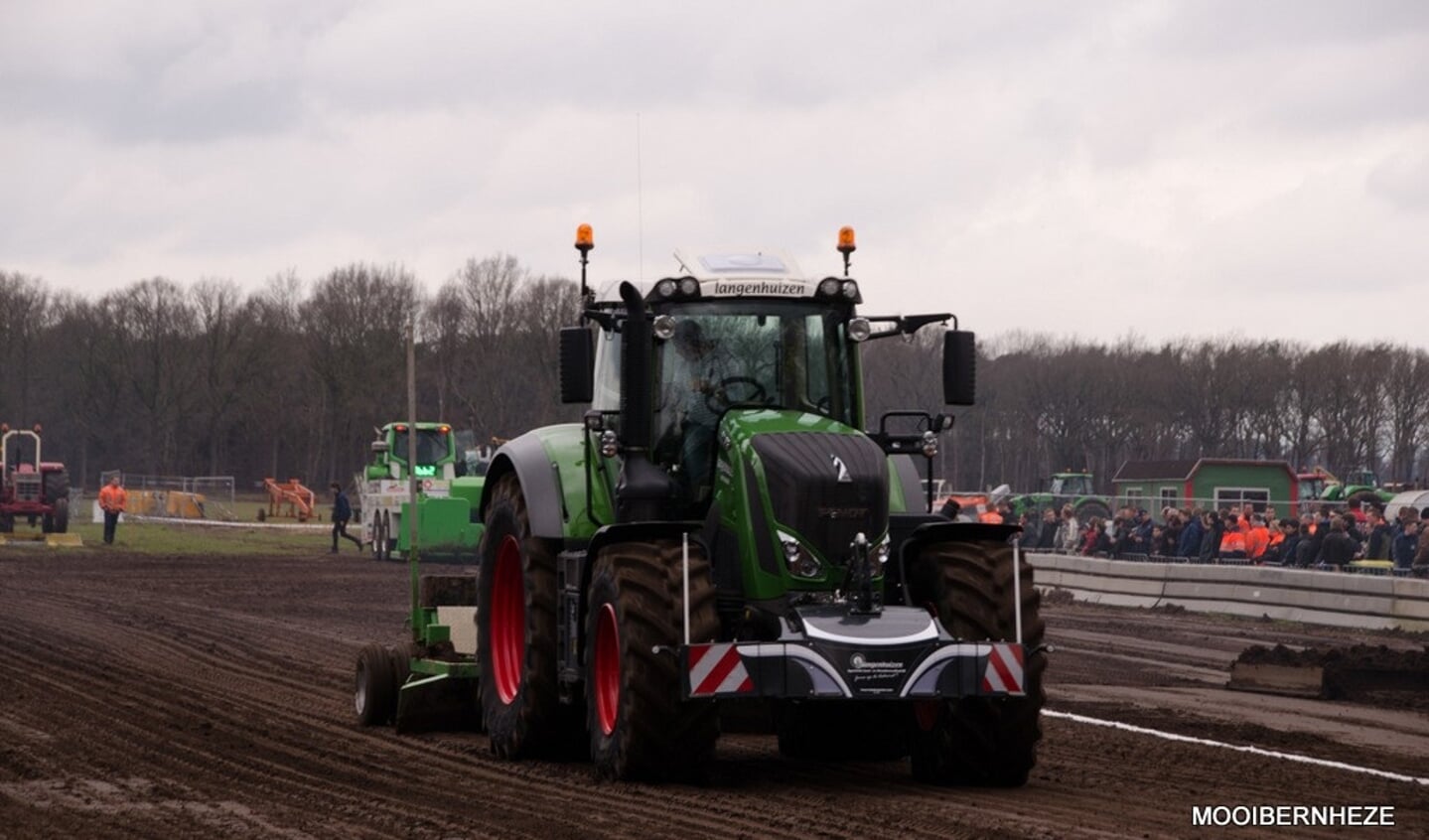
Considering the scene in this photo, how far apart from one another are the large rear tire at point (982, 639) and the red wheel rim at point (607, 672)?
1.54m

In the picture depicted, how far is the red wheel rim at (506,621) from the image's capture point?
11.7 m

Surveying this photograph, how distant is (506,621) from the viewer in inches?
468

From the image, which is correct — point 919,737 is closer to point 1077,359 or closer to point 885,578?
point 885,578

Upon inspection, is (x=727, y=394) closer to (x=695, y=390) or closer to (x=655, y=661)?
(x=695, y=390)

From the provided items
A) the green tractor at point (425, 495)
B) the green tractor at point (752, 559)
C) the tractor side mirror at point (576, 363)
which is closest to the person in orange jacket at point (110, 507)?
the green tractor at point (425, 495)

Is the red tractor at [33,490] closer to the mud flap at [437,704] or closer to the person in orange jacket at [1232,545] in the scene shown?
the person in orange jacket at [1232,545]

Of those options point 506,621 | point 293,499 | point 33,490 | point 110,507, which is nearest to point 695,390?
point 506,621

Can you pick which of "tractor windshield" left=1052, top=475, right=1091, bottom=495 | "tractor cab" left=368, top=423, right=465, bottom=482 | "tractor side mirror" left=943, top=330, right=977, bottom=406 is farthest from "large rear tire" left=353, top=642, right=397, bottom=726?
"tractor windshield" left=1052, top=475, right=1091, bottom=495

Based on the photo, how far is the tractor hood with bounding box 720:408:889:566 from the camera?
31.0 ft

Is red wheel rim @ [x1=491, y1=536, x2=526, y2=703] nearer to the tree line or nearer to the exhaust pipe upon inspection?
the exhaust pipe

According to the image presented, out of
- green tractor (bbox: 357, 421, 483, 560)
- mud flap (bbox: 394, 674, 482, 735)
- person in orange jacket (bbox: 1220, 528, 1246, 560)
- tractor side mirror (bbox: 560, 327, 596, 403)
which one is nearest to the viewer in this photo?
tractor side mirror (bbox: 560, 327, 596, 403)

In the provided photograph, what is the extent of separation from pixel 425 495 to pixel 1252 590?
17.0m

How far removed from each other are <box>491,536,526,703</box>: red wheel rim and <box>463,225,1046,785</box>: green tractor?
45 cm

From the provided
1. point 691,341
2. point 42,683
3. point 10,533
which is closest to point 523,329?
point 10,533
